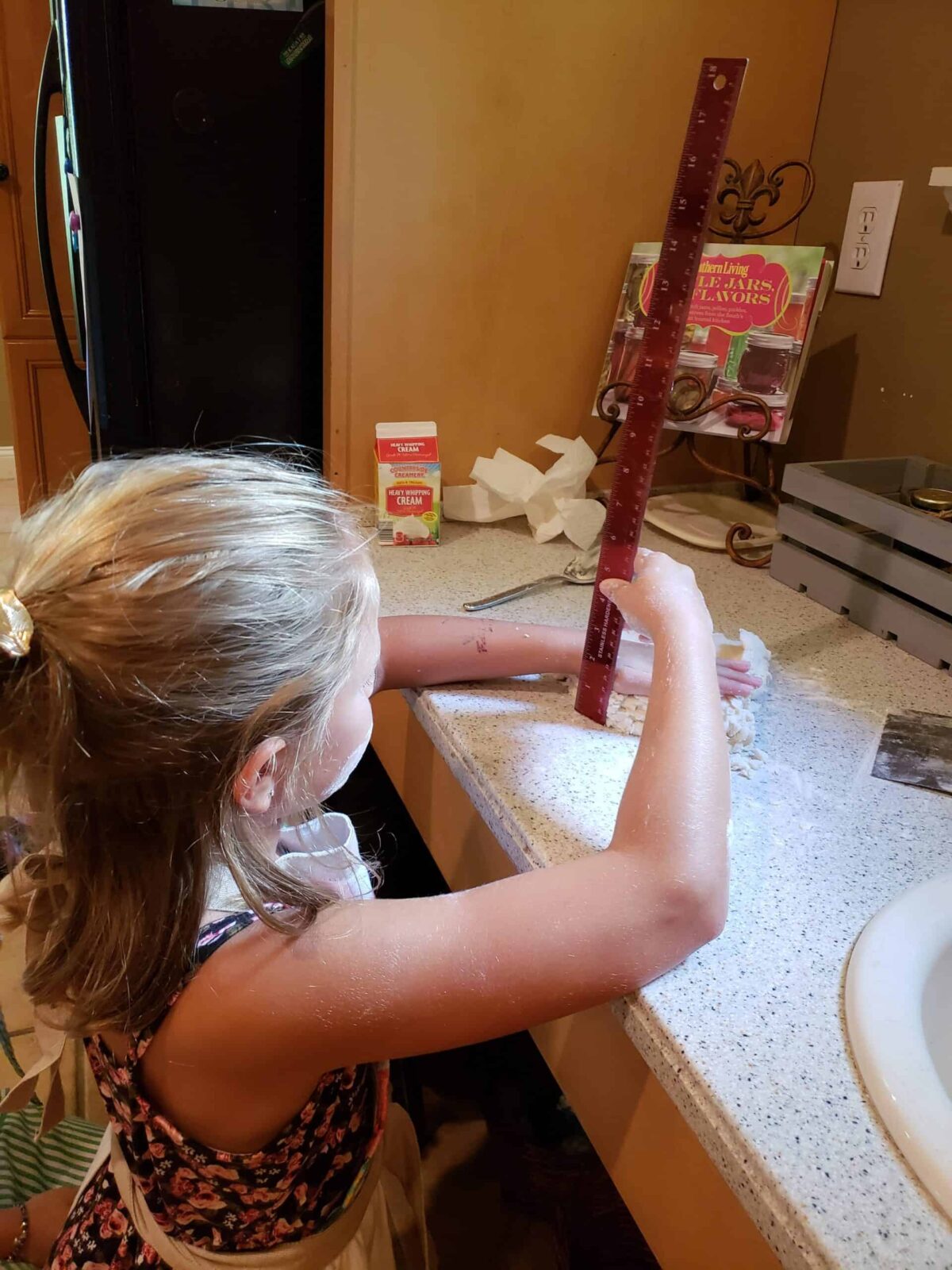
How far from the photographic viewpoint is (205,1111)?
0.64 m

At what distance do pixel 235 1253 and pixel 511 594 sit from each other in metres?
0.66

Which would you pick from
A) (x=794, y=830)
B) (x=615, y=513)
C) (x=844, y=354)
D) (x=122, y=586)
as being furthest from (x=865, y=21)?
(x=122, y=586)

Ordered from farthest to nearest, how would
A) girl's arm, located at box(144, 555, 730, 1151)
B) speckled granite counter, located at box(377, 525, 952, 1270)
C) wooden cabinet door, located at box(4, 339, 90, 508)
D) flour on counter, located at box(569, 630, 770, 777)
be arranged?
wooden cabinet door, located at box(4, 339, 90, 508) → flour on counter, located at box(569, 630, 770, 777) → girl's arm, located at box(144, 555, 730, 1151) → speckled granite counter, located at box(377, 525, 952, 1270)

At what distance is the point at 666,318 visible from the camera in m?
0.69

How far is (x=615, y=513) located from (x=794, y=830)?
→ 282 mm

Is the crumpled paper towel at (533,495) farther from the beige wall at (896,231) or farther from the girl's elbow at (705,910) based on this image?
the girl's elbow at (705,910)

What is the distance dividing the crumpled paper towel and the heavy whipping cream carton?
0.08 meters

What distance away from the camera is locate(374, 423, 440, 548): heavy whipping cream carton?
1.20 metres

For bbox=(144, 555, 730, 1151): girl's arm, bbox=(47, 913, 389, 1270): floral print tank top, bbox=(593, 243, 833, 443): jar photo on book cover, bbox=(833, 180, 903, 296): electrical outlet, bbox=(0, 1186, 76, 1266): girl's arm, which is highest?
bbox=(833, 180, 903, 296): electrical outlet

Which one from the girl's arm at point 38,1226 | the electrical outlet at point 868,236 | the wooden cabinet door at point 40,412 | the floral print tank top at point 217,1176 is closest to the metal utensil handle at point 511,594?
the floral print tank top at point 217,1176

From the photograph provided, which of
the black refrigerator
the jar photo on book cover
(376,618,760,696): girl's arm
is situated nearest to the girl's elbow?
(376,618,760,696): girl's arm

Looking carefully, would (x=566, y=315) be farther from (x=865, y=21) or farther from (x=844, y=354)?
(x=865, y=21)

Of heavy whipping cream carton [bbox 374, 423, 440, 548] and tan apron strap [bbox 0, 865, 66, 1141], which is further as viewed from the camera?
heavy whipping cream carton [bbox 374, 423, 440, 548]

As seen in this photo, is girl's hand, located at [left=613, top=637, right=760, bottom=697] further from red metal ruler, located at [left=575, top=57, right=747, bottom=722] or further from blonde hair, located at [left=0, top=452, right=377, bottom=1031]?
blonde hair, located at [left=0, top=452, right=377, bottom=1031]
